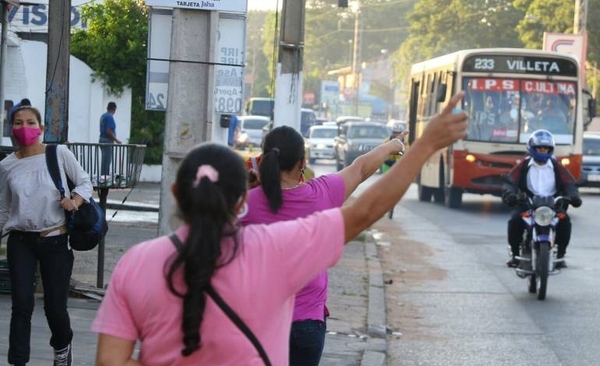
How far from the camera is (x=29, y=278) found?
7254 millimetres

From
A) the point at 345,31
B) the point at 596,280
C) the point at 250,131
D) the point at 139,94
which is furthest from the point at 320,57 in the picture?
the point at 596,280

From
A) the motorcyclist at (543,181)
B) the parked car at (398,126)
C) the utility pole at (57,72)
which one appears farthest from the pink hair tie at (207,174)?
the parked car at (398,126)

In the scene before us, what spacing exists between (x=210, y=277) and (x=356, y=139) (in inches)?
1475

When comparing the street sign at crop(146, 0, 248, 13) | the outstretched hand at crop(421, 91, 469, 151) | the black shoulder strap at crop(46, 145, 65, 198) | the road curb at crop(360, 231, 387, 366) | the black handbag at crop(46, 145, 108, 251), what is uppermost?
the street sign at crop(146, 0, 248, 13)

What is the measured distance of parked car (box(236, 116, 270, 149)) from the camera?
168 ft

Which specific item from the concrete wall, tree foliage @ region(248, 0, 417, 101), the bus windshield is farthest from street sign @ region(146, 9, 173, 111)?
tree foliage @ region(248, 0, 417, 101)

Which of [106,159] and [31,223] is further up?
[106,159]

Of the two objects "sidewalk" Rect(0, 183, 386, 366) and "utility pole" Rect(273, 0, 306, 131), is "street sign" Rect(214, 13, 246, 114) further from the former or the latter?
"utility pole" Rect(273, 0, 306, 131)

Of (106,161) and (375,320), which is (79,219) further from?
(375,320)

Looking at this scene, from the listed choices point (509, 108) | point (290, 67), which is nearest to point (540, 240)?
point (290, 67)

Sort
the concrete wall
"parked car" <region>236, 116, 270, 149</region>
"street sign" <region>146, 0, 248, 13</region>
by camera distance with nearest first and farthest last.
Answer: "street sign" <region>146, 0, 248, 13</region> → the concrete wall → "parked car" <region>236, 116, 270, 149</region>

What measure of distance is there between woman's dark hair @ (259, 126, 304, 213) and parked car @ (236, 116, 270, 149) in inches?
1755

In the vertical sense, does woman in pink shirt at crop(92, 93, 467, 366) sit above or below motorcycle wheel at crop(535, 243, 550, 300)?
above

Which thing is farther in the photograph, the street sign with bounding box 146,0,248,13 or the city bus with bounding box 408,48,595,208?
the city bus with bounding box 408,48,595,208
